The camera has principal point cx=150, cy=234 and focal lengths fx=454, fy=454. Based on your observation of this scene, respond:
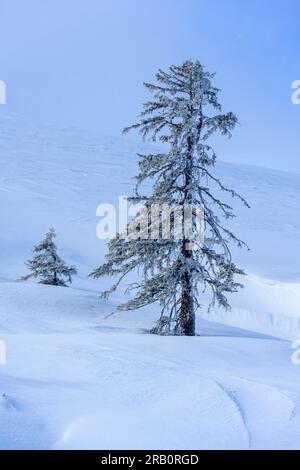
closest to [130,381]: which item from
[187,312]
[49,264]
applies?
[187,312]

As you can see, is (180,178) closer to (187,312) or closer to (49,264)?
(187,312)

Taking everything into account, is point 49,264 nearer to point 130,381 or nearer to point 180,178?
point 180,178

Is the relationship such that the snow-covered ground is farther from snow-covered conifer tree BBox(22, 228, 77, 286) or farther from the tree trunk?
snow-covered conifer tree BBox(22, 228, 77, 286)

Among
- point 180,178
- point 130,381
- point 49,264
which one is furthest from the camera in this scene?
point 49,264

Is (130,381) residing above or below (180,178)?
below

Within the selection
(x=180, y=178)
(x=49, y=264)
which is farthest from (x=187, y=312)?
(x=49, y=264)

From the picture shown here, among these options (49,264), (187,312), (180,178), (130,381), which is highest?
(180,178)

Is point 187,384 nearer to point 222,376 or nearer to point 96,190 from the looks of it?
point 222,376

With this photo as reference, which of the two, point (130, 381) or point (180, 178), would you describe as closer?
point (130, 381)

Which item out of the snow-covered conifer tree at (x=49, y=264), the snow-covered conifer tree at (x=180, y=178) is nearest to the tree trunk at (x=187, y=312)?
the snow-covered conifer tree at (x=180, y=178)

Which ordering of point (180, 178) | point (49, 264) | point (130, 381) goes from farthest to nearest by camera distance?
point (49, 264), point (180, 178), point (130, 381)

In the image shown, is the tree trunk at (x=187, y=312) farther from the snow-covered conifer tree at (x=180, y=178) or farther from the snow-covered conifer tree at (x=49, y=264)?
the snow-covered conifer tree at (x=49, y=264)

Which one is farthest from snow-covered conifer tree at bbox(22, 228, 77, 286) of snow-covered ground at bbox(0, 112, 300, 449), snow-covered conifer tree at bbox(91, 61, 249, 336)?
snow-covered conifer tree at bbox(91, 61, 249, 336)
